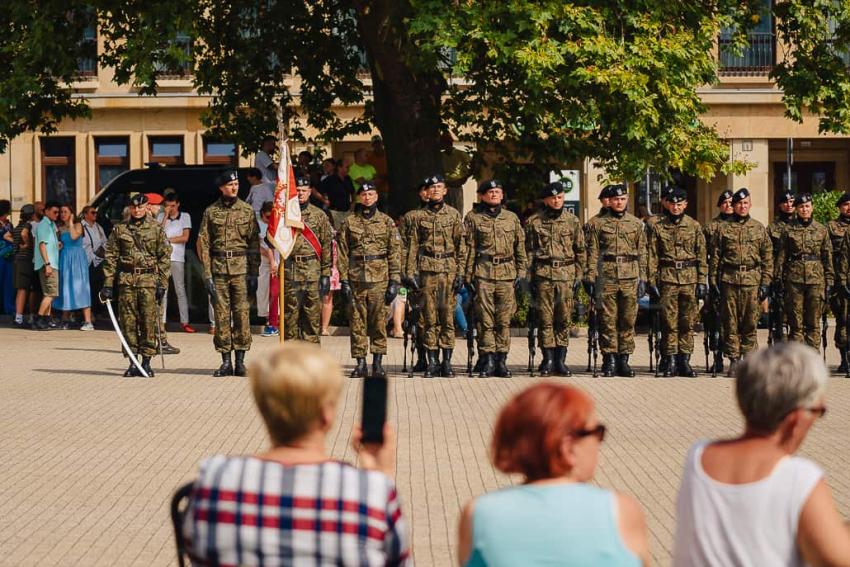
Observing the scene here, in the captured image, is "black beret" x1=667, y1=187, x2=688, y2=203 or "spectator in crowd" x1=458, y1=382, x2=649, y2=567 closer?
"spectator in crowd" x1=458, y1=382, x2=649, y2=567

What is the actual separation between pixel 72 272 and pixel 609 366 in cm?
997

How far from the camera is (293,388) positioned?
3730 millimetres

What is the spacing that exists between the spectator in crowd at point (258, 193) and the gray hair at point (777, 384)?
19509 mm

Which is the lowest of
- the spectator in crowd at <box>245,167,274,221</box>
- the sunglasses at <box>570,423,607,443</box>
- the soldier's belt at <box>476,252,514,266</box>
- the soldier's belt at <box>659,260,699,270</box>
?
the sunglasses at <box>570,423,607,443</box>

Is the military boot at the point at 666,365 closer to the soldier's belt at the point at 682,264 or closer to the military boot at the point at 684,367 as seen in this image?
the military boot at the point at 684,367

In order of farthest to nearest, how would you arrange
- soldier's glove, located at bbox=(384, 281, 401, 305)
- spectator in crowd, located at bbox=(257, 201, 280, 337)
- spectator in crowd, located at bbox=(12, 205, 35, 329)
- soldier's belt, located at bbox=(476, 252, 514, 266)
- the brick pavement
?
spectator in crowd, located at bbox=(12, 205, 35, 329), spectator in crowd, located at bbox=(257, 201, 280, 337), soldier's belt, located at bbox=(476, 252, 514, 266), soldier's glove, located at bbox=(384, 281, 401, 305), the brick pavement

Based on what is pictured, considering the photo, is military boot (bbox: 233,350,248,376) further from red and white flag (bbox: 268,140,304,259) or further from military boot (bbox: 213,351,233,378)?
red and white flag (bbox: 268,140,304,259)

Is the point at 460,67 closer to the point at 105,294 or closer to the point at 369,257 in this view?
the point at 369,257

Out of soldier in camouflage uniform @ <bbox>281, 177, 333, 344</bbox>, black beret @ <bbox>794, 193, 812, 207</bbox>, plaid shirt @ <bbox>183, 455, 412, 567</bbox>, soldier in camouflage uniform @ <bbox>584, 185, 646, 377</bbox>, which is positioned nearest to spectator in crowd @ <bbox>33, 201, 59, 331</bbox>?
soldier in camouflage uniform @ <bbox>281, 177, 333, 344</bbox>

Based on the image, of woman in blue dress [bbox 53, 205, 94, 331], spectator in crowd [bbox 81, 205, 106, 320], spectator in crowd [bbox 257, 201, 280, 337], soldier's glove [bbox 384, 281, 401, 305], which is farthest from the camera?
spectator in crowd [bbox 81, 205, 106, 320]

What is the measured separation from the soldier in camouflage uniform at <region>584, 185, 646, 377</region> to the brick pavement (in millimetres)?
459

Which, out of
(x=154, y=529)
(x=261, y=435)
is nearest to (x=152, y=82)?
(x=261, y=435)

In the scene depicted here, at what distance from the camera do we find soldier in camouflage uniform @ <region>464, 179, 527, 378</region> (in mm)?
16969

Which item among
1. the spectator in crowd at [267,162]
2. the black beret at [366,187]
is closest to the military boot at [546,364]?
the black beret at [366,187]
